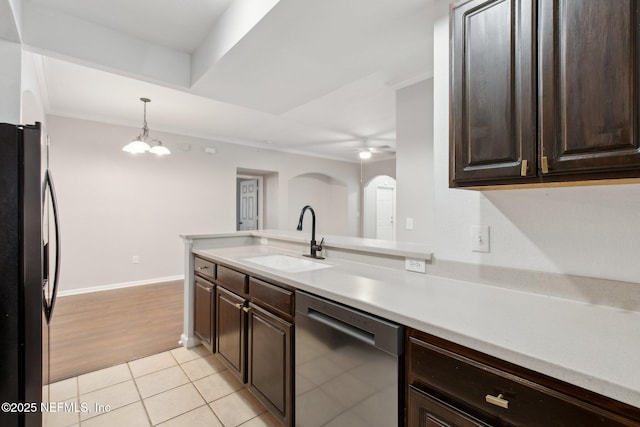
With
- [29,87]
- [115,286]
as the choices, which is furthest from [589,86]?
[115,286]

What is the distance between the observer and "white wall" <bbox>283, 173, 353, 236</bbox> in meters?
7.94

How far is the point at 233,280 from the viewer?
2.13m

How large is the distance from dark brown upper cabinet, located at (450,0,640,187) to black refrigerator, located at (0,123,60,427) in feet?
6.04

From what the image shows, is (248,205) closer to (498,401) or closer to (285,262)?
(285,262)

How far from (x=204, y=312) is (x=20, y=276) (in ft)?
4.72

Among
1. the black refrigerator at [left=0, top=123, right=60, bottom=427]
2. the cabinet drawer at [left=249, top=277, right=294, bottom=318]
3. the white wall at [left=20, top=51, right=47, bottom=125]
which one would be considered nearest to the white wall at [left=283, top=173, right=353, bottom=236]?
the white wall at [left=20, top=51, right=47, bottom=125]

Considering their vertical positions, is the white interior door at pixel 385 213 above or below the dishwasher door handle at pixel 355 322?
above

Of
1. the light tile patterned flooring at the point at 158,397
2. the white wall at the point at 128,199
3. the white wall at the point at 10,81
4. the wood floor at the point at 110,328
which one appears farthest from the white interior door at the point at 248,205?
the white wall at the point at 10,81

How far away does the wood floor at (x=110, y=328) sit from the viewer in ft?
8.48

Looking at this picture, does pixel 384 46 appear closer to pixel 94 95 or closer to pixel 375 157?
pixel 94 95

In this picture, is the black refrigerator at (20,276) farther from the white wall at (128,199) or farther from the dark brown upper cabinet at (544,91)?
the white wall at (128,199)

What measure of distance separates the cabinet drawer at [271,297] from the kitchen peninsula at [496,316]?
0.17 feet

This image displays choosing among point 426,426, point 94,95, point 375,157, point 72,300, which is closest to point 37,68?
point 94,95

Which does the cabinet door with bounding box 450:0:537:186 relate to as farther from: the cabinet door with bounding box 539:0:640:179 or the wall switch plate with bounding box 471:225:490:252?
the wall switch plate with bounding box 471:225:490:252
